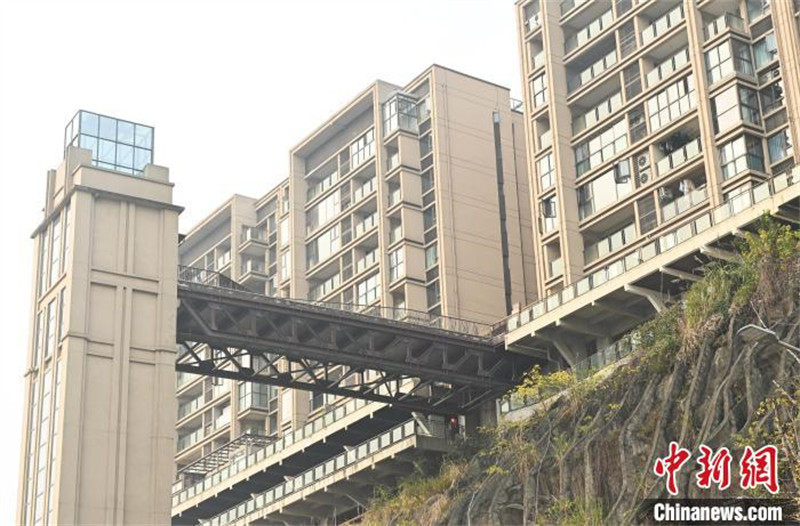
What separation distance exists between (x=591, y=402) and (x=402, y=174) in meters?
34.4

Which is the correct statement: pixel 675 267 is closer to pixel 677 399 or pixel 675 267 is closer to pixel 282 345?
pixel 677 399

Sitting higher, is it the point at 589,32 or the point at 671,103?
the point at 589,32

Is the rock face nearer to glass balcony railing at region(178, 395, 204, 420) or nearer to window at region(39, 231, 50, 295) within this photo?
window at region(39, 231, 50, 295)

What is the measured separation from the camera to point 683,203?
69.5m

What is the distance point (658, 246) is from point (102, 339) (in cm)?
2531

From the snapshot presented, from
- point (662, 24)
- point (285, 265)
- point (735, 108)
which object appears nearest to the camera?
point (735, 108)

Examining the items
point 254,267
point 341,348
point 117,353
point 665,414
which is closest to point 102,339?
point 117,353

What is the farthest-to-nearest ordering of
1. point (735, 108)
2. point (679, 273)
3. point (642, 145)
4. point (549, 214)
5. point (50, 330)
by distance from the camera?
point (549, 214) < point (642, 145) < point (735, 108) < point (679, 273) < point (50, 330)

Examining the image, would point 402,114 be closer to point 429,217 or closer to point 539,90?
point 429,217

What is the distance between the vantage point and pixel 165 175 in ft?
214

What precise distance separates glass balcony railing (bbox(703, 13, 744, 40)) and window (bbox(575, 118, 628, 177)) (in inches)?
271

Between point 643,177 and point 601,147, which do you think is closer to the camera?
point 643,177

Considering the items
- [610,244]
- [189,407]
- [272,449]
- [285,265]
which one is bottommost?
[272,449]

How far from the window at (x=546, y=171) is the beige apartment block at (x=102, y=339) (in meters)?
22.9
